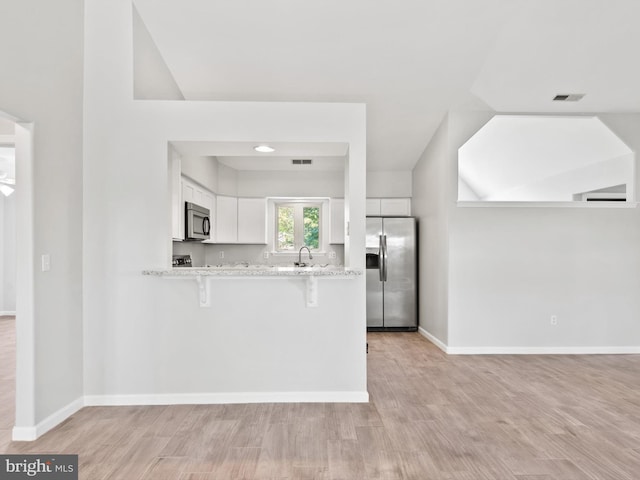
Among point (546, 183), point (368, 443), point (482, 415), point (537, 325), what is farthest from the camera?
point (546, 183)

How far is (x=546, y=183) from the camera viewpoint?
5.56m

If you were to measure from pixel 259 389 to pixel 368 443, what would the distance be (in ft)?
3.47

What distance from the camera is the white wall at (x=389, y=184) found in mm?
6480

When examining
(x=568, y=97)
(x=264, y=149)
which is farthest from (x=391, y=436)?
(x=568, y=97)

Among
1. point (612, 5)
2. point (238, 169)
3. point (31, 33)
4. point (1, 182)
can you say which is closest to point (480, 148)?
point (612, 5)

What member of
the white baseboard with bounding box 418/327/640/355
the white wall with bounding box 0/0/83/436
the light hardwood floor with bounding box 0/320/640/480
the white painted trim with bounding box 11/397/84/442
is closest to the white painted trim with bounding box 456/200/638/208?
the white baseboard with bounding box 418/327/640/355

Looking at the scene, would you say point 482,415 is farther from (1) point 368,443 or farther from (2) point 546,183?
(2) point 546,183

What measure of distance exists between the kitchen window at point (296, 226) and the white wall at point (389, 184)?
0.97 metres

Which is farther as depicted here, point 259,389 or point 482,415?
point 259,389

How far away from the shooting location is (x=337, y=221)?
6.54 metres

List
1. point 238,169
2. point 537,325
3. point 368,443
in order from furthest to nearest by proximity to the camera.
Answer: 1. point 238,169
2. point 537,325
3. point 368,443

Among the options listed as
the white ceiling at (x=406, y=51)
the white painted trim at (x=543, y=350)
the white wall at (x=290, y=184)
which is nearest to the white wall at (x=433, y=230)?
the white painted trim at (x=543, y=350)

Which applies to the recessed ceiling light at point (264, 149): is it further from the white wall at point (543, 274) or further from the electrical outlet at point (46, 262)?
the white wall at point (543, 274)

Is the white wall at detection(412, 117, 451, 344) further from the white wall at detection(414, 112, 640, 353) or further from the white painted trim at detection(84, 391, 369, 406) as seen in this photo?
the white painted trim at detection(84, 391, 369, 406)
